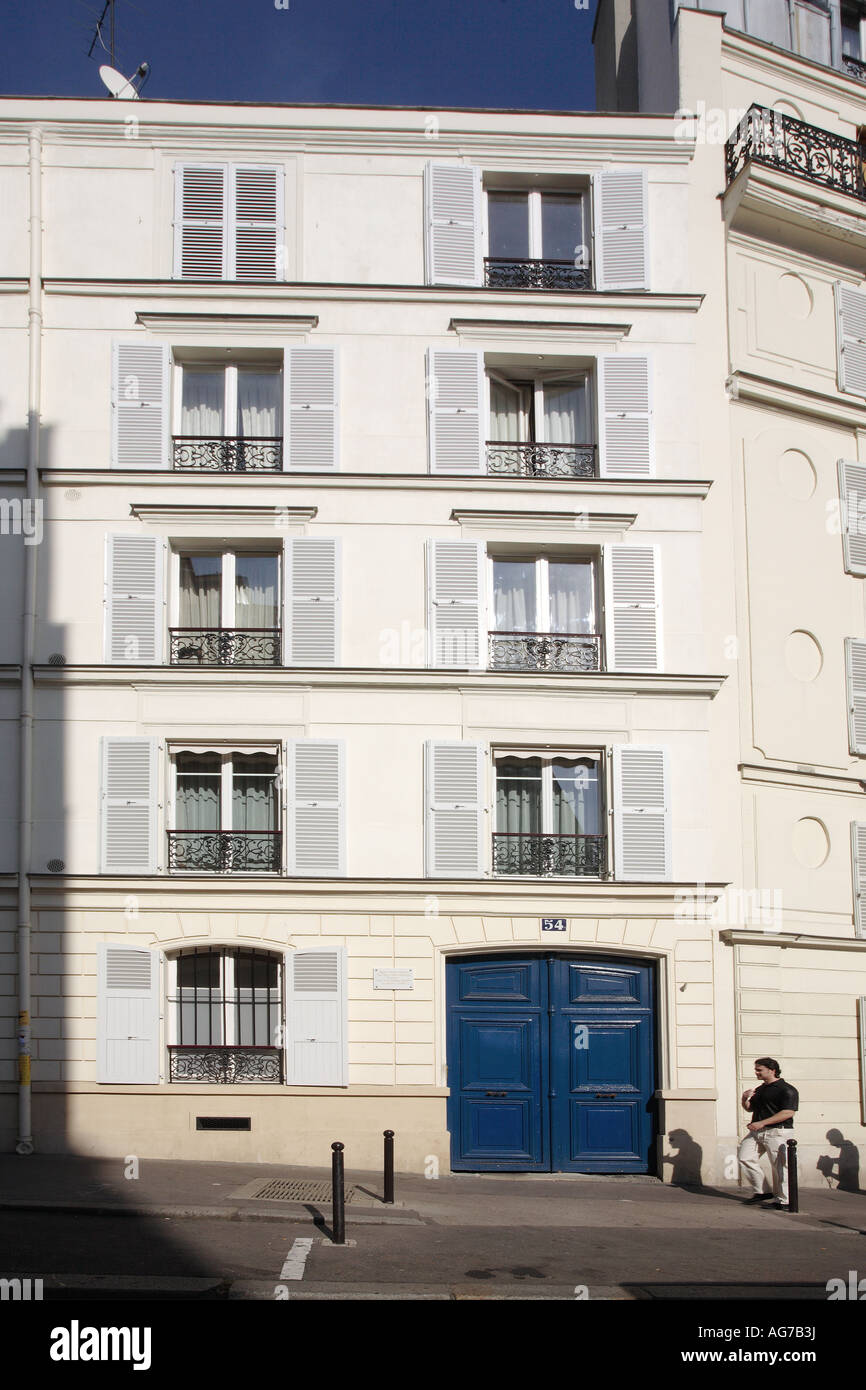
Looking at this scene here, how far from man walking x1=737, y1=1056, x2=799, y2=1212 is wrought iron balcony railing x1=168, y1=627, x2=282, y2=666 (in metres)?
7.56

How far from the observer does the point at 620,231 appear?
61.5 ft

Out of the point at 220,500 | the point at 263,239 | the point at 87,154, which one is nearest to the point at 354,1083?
the point at 220,500

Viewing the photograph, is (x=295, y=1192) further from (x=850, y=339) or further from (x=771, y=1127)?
(x=850, y=339)

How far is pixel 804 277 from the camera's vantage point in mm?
19781

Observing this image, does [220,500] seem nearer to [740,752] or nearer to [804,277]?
[740,752]

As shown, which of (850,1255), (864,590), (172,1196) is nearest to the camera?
(850,1255)

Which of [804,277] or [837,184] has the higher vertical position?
[837,184]

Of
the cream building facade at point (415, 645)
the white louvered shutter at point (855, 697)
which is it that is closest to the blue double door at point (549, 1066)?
the cream building facade at point (415, 645)

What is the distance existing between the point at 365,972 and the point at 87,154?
36.7 feet

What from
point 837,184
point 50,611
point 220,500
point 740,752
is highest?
point 837,184

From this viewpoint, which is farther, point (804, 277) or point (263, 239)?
point (804, 277)

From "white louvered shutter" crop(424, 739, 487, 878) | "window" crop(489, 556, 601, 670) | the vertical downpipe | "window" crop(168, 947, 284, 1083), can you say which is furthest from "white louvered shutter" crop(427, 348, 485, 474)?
"window" crop(168, 947, 284, 1083)

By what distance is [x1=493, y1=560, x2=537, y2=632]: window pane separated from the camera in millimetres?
18031

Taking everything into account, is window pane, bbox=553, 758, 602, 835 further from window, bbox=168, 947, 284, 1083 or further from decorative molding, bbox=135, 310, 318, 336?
decorative molding, bbox=135, 310, 318, 336
